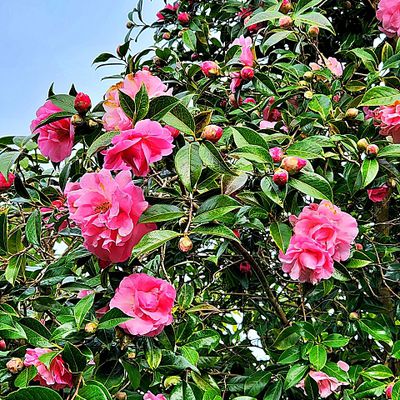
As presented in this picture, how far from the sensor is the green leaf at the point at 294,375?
101cm

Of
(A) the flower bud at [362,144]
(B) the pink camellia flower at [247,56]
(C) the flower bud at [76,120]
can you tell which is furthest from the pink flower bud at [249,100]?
(C) the flower bud at [76,120]

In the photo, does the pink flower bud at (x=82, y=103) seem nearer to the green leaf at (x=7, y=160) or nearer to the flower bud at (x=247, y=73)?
the green leaf at (x=7, y=160)

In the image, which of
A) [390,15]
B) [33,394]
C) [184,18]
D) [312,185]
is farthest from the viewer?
[184,18]

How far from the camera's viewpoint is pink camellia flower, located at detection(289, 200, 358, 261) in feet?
3.07

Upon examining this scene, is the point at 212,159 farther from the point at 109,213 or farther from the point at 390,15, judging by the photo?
the point at 390,15

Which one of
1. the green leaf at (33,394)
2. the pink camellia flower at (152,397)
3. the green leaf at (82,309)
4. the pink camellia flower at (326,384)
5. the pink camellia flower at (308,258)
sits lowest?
the pink camellia flower at (326,384)

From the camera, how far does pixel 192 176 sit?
0.83 meters

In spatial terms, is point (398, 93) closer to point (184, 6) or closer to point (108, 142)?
point (108, 142)

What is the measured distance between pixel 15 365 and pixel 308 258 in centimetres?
49

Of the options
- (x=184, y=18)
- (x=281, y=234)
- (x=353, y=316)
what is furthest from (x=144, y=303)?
(x=184, y=18)

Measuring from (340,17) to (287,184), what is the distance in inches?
52.6

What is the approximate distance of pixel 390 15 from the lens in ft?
4.68

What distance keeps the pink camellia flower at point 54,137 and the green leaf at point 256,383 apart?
1.82ft

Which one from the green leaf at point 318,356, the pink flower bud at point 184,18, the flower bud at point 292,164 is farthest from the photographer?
the pink flower bud at point 184,18
